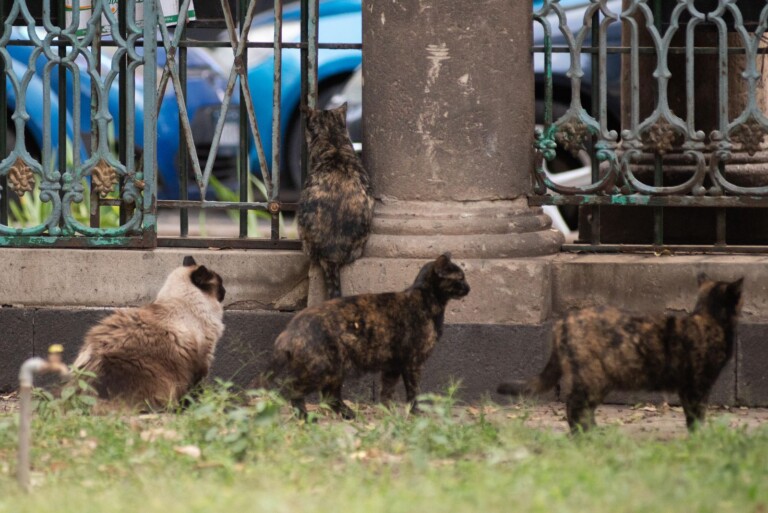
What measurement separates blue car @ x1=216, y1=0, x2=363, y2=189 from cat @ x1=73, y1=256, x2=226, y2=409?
16.4ft

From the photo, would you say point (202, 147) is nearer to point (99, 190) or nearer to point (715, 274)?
point (99, 190)

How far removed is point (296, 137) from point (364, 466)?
7.15 metres

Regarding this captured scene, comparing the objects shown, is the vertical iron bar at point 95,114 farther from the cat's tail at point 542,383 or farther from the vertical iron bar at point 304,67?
the cat's tail at point 542,383

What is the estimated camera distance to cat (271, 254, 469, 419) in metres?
6.30

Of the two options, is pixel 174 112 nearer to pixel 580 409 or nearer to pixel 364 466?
pixel 580 409

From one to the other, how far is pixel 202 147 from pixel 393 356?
6621mm

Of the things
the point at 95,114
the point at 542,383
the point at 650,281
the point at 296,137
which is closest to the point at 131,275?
the point at 95,114

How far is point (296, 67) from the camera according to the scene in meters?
11.8

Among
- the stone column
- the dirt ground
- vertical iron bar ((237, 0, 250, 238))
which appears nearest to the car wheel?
vertical iron bar ((237, 0, 250, 238))

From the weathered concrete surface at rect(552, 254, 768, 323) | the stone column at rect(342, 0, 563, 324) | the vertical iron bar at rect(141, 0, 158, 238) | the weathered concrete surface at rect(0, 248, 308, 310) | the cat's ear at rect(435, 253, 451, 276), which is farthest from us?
Answer: the weathered concrete surface at rect(0, 248, 308, 310)

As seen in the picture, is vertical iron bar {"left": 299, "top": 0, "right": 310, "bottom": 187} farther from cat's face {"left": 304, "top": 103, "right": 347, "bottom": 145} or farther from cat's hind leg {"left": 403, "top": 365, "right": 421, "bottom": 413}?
cat's hind leg {"left": 403, "top": 365, "right": 421, "bottom": 413}

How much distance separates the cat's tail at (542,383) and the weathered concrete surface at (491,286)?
1.04 metres

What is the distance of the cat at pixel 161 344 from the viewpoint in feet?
21.2

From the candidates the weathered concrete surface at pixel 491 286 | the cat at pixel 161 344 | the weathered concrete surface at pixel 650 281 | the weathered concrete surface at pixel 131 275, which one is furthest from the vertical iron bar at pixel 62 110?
the weathered concrete surface at pixel 650 281
